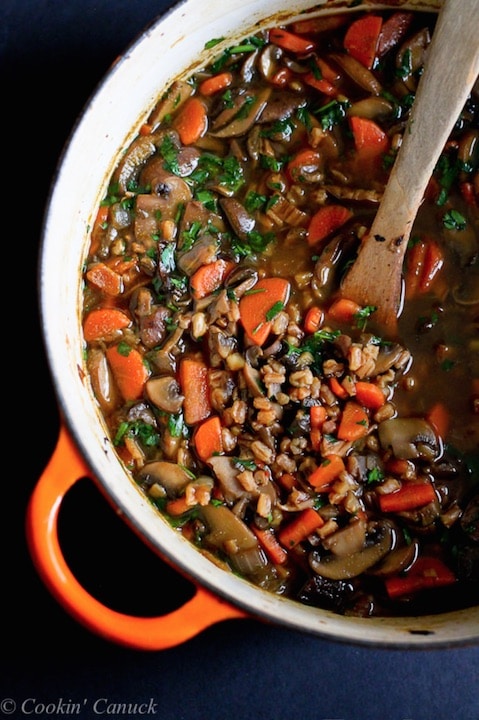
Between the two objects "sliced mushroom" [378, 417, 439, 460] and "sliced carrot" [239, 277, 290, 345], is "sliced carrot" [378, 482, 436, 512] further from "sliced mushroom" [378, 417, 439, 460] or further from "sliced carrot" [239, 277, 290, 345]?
"sliced carrot" [239, 277, 290, 345]

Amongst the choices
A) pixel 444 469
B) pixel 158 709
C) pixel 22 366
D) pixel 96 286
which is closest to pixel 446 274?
pixel 444 469

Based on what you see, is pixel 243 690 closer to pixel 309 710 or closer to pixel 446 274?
pixel 309 710

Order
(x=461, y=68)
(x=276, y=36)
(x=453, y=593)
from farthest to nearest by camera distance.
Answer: (x=276, y=36), (x=453, y=593), (x=461, y=68)

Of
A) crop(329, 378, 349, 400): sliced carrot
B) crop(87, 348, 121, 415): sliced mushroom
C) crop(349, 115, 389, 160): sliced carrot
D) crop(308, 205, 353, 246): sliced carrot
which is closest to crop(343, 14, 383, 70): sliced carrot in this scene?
crop(349, 115, 389, 160): sliced carrot

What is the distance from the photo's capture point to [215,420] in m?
3.68

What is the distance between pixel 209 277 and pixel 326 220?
0.56m

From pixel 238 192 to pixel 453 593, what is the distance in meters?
1.93

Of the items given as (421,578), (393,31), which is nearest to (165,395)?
(421,578)

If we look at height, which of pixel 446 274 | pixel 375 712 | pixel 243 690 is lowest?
pixel 375 712

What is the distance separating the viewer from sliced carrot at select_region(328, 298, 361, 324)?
3766 mm

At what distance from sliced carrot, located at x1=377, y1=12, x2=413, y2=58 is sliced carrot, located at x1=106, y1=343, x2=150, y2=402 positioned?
1.71m

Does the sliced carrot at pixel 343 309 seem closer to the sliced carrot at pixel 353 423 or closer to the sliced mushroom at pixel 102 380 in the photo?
the sliced carrot at pixel 353 423

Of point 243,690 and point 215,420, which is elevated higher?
point 215,420

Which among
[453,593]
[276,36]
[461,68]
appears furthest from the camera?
[276,36]
